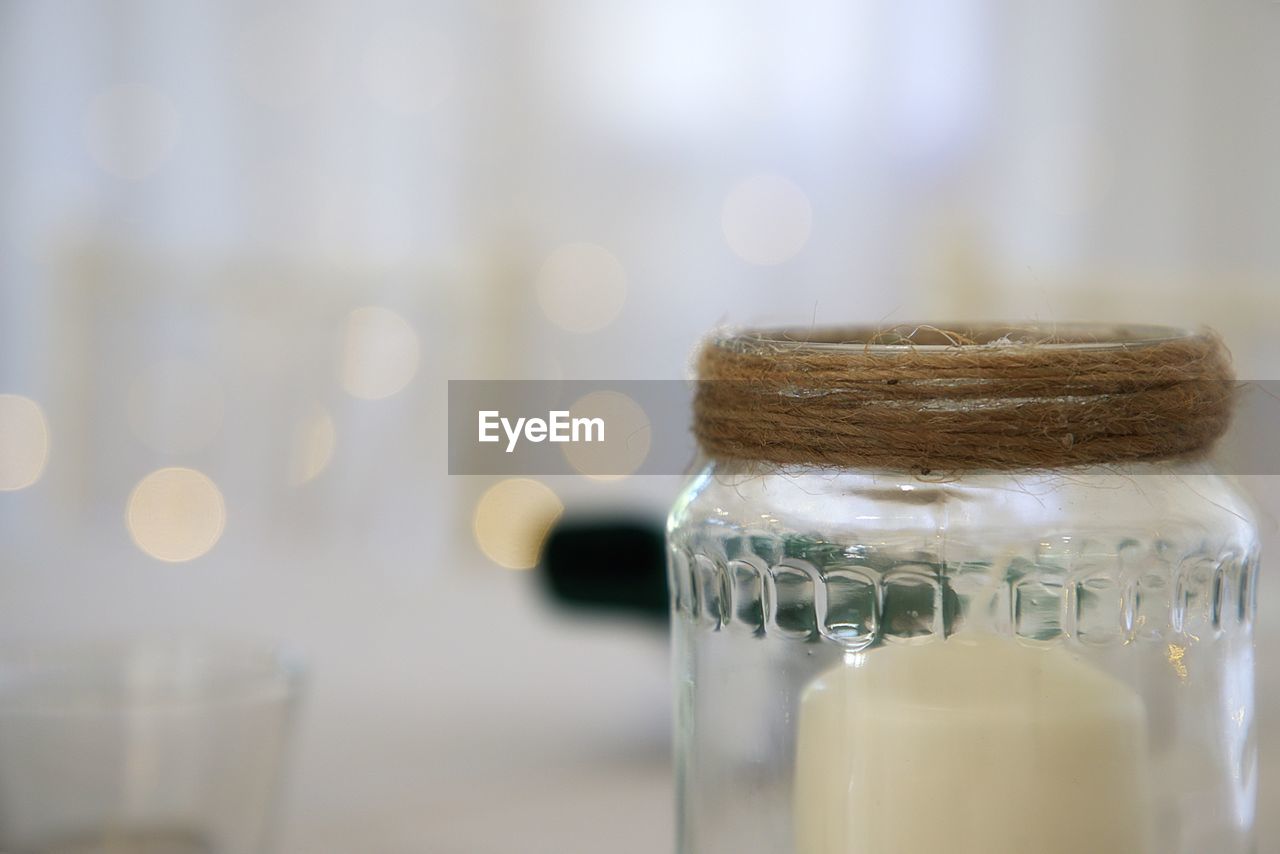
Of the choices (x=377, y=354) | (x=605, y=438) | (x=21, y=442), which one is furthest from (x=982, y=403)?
(x=21, y=442)

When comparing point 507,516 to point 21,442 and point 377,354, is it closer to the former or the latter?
point 377,354

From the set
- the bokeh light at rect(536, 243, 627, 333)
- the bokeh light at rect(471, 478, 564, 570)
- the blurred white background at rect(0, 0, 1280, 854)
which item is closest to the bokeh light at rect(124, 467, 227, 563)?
the blurred white background at rect(0, 0, 1280, 854)

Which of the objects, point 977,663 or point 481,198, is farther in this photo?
point 481,198

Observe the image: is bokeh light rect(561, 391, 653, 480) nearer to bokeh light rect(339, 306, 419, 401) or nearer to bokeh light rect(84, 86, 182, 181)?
bokeh light rect(339, 306, 419, 401)

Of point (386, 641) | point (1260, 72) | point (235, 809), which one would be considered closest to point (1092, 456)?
point (235, 809)

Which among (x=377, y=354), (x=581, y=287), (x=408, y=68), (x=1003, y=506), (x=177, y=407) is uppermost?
(x=408, y=68)

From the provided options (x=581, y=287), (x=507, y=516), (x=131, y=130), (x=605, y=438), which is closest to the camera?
(x=605, y=438)

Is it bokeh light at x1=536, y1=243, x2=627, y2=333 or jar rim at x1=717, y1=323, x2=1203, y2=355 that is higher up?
jar rim at x1=717, y1=323, x2=1203, y2=355
